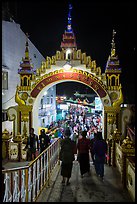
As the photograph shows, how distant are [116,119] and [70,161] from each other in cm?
616

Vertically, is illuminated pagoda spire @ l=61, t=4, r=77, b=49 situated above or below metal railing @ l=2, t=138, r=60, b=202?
above

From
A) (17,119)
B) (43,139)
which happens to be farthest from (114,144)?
(17,119)

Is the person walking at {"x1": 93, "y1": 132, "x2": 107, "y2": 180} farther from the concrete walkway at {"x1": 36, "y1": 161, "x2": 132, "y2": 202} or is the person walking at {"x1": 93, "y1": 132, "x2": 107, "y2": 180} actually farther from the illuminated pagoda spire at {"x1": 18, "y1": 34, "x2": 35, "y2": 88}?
the illuminated pagoda spire at {"x1": 18, "y1": 34, "x2": 35, "y2": 88}

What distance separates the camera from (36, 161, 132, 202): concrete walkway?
233 inches

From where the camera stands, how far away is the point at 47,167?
7238 millimetres

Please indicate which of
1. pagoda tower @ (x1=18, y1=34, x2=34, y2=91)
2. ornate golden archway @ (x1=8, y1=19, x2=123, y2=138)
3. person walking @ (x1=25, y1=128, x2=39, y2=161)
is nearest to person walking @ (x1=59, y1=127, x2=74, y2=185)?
person walking @ (x1=25, y1=128, x2=39, y2=161)

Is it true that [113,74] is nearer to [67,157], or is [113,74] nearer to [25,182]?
[67,157]

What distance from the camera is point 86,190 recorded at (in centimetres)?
640

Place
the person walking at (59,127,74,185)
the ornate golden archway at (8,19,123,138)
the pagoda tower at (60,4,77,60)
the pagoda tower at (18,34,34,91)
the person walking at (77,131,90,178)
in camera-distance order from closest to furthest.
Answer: the person walking at (59,127,74,185) < the person walking at (77,131,90,178) < the ornate golden archway at (8,19,123,138) < the pagoda tower at (60,4,77,60) < the pagoda tower at (18,34,34,91)

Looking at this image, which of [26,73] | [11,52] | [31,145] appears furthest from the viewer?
[11,52]

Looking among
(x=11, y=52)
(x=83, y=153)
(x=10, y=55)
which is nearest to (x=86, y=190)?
(x=83, y=153)

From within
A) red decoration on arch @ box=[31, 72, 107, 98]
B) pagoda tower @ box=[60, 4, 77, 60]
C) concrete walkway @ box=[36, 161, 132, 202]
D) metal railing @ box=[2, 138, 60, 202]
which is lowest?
concrete walkway @ box=[36, 161, 132, 202]

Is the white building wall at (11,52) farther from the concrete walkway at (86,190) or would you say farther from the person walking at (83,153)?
the concrete walkway at (86,190)

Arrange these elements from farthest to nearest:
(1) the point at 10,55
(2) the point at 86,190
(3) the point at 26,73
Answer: (1) the point at 10,55
(3) the point at 26,73
(2) the point at 86,190
